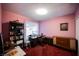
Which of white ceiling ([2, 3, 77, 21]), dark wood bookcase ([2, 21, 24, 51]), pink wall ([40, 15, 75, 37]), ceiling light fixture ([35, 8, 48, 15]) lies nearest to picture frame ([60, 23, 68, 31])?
pink wall ([40, 15, 75, 37])

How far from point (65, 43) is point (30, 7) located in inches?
31.9

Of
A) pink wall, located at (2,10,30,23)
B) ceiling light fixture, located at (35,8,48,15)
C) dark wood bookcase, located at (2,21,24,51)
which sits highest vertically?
ceiling light fixture, located at (35,8,48,15)

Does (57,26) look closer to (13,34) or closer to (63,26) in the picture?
(63,26)

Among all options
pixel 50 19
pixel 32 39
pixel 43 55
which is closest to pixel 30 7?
pixel 50 19

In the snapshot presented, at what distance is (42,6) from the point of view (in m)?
1.50

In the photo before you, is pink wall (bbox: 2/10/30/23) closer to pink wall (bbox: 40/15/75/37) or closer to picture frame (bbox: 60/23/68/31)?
pink wall (bbox: 40/15/75/37)

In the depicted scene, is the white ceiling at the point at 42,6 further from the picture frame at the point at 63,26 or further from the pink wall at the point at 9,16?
the picture frame at the point at 63,26

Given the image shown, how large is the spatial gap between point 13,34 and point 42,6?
65 centimetres

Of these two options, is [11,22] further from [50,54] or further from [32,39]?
[50,54]

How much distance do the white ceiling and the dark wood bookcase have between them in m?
0.21

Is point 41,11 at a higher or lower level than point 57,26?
higher

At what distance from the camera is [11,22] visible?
1.49m

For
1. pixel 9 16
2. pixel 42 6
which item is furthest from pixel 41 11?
pixel 9 16

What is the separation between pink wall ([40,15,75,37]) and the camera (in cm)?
148
